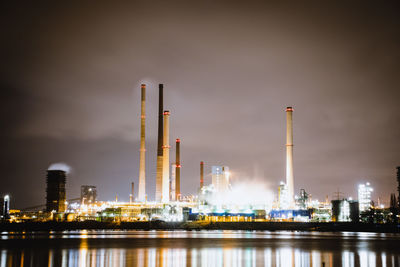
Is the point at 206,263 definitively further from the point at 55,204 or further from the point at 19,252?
the point at 55,204

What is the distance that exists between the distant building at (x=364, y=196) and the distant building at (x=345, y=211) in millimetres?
6239

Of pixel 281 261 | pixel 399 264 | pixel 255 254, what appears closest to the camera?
pixel 399 264

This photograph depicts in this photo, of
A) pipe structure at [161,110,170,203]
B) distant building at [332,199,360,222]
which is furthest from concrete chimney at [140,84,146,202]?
distant building at [332,199,360,222]

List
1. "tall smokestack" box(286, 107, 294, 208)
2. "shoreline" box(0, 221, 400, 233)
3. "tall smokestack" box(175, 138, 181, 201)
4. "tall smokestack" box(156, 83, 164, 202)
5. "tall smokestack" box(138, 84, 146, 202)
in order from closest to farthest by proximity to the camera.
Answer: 1. "shoreline" box(0, 221, 400, 233)
2. "tall smokestack" box(286, 107, 294, 208)
3. "tall smokestack" box(138, 84, 146, 202)
4. "tall smokestack" box(156, 83, 164, 202)
5. "tall smokestack" box(175, 138, 181, 201)

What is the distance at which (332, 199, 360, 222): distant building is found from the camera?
122688 mm

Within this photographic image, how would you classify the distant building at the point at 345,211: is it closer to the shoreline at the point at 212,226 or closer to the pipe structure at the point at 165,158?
the shoreline at the point at 212,226

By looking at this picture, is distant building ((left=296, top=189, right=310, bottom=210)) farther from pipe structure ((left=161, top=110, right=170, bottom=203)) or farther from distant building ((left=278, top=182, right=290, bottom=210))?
pipe structure ((left=161, top=110, right=170, bottom=203))

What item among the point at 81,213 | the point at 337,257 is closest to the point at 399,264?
the point at 337,257

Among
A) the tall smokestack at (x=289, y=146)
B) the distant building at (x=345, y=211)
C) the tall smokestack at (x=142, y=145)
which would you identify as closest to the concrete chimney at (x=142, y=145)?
the tall smokestack at (x=142, y=145)

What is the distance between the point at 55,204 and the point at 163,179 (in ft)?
201

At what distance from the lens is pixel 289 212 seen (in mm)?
126500

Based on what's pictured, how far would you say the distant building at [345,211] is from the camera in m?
123

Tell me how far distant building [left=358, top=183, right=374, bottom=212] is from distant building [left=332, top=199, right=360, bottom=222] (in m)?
6.24

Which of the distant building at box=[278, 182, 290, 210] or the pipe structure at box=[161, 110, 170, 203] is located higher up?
the pipe structure at box=[161, 110, 170, 203]
